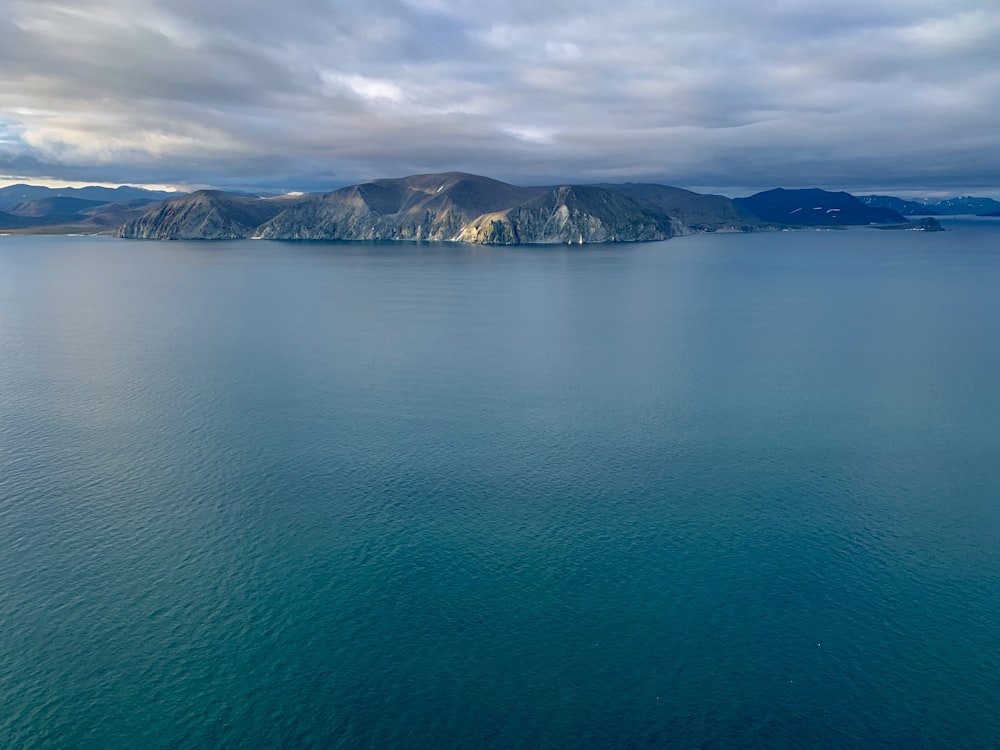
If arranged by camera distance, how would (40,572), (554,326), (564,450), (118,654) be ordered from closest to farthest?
1. (118,654)
2. (40,572)
3. (564,450)
4. (554,326)

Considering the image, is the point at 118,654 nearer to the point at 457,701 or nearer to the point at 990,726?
the point at 457,701

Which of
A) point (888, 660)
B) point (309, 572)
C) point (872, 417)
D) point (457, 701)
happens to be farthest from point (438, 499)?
point (872, 417)

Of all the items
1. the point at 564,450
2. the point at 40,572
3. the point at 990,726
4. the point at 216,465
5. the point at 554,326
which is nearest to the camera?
the point at 990,726

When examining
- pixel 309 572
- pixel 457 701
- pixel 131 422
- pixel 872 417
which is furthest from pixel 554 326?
pixel 457 701

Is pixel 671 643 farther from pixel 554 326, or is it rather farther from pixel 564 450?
pixel 554 326

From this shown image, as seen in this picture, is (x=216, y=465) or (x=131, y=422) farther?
(x=131, y=422)

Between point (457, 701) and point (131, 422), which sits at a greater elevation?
point (131, 422)
